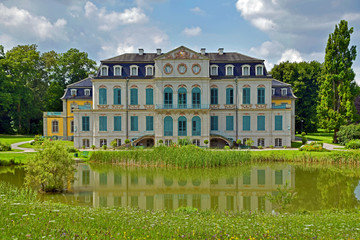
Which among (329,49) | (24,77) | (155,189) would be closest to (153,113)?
(155,189)

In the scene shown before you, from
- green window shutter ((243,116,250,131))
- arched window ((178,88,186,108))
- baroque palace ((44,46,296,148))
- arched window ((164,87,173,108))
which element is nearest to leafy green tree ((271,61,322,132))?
baroque palace ((44,46,296,148))

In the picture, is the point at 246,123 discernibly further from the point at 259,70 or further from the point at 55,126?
the point at 55,126

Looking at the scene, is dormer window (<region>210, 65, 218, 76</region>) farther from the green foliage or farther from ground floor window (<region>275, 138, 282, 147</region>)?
the green foliage

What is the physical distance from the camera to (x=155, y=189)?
1683cm

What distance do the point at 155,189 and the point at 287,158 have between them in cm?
1445

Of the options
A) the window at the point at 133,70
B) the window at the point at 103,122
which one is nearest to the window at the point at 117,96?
the window at the point at 103,122

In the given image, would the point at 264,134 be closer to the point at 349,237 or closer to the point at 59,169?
the point at 59,169

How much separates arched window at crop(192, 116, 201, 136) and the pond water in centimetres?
1140

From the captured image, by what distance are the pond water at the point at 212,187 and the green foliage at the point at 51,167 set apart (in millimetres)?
806

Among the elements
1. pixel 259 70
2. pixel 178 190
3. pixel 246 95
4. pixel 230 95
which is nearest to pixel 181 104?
pixel 230 95

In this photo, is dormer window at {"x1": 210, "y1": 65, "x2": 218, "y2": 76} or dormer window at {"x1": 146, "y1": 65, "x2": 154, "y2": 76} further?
dormer window at {"x1": 210, "y1": 65, "x2": 218, "y2": 76}

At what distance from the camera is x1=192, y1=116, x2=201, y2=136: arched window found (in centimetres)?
3466

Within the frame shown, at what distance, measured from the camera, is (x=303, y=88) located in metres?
49.6

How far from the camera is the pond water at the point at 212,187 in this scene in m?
13.8
